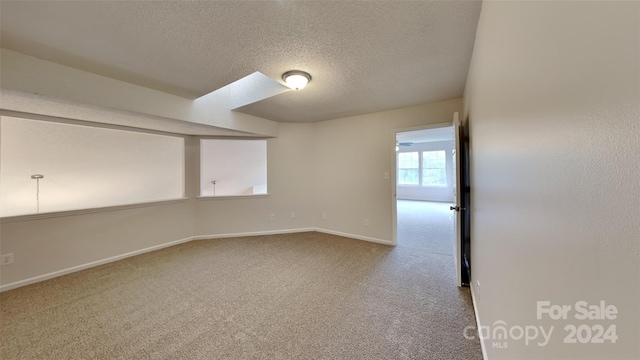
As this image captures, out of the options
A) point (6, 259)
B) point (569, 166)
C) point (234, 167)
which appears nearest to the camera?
point (569, 166)

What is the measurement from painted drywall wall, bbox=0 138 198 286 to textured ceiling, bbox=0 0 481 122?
204 cm

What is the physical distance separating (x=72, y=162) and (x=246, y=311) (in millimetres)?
3547

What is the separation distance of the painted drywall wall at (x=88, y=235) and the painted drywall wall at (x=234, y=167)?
1.09 m

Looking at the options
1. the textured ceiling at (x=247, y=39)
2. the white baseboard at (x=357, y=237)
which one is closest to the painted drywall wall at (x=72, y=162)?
the textured ceiling at (x=247, y=39)

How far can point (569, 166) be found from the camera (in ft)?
1.85

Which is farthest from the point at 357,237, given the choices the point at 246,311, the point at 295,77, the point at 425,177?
the point at 425,177

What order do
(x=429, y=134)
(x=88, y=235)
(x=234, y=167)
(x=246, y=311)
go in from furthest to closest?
(x=429, y=134)
(x=234, y=167)
(x=88, y=235)
(x=246, y=311)

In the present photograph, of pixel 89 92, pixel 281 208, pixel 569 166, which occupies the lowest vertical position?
pixel 281 208

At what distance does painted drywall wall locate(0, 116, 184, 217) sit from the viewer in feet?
9.77

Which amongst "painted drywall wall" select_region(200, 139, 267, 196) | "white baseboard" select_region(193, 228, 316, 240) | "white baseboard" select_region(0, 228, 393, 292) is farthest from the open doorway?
"painted drywall wall" select_region(200, 139, 267, 196)

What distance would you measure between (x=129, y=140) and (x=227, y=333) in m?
3.55

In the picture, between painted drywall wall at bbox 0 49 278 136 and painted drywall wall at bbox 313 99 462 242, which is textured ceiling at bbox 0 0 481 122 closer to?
painted drywall wall at bbox 0 49 278 136

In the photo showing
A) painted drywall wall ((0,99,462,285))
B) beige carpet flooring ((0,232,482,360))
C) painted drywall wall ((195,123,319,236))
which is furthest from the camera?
painted drywall wall ((195,123,319,236))

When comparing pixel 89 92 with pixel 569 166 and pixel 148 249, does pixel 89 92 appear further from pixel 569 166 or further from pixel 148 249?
pixel 569 166
